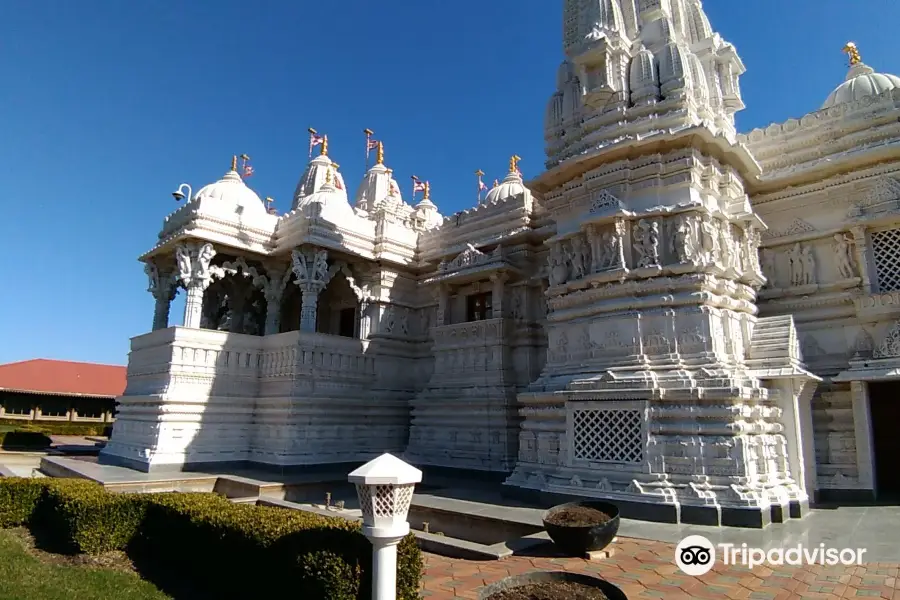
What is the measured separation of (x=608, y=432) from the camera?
10.5 m

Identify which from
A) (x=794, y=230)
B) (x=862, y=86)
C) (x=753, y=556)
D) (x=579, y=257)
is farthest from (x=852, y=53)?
(x=753, y=556)

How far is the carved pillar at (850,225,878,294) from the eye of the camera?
38.2 feet

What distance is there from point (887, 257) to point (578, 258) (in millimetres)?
6275

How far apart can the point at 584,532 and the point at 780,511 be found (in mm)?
4245

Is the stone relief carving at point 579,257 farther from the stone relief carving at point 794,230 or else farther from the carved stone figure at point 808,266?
the carved stone figure at point 808,266

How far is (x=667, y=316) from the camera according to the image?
1084cm

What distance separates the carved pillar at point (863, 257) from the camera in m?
11.6

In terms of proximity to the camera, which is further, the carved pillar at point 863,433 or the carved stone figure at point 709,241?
the carved stone figure at point 709,241

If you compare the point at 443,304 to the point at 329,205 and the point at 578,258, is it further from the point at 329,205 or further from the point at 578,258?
the point at 578,258

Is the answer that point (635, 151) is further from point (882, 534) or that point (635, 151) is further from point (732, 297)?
point (882, 534)

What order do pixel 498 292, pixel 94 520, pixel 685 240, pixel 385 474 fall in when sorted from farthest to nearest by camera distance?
1. pixel 498 292
2. pixel 685 240
3. pixel 94 520
4. pixel 385 474

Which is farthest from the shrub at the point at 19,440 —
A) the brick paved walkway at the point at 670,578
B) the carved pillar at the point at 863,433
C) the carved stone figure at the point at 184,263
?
the carved pillar at the point at 863,433

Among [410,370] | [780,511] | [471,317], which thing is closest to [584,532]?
[780,511]

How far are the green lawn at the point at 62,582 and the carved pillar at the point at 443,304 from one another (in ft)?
35.8
